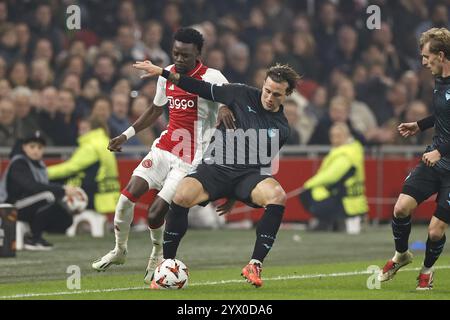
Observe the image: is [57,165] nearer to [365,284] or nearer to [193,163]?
[193,163]

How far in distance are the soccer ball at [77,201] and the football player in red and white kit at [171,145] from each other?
5.15 metres

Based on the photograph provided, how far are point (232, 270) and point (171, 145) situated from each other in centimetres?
175

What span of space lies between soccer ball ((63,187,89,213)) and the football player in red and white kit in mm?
5153

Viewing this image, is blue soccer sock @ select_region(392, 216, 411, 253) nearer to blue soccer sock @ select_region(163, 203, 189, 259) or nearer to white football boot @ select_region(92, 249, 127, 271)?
blue soccer sock @ select_region(163, 203, 189, 259)

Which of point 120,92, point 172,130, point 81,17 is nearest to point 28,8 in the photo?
point 81,17

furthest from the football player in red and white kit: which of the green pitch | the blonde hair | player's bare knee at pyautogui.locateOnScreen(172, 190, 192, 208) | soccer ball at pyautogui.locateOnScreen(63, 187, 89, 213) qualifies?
soccer ball at pyautogui.locateOnScreen(63, 187, 89, 213)

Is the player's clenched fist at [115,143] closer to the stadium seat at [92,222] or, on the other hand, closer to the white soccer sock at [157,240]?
the white soccer sock at [157,240]

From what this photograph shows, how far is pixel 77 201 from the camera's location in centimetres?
1792

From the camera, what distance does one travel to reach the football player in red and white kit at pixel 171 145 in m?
12.5

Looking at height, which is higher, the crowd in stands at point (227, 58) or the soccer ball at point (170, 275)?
the crowd in stands at point (227, 58)

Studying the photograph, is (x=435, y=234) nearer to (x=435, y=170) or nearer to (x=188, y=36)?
(x=435, y=170)

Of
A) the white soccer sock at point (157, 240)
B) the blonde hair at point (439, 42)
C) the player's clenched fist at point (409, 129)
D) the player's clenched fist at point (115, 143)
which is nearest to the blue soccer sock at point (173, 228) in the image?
the white soccer sock at point (157, 240)

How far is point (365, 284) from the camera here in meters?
12.0

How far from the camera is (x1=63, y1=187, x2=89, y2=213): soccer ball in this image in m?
17.8
